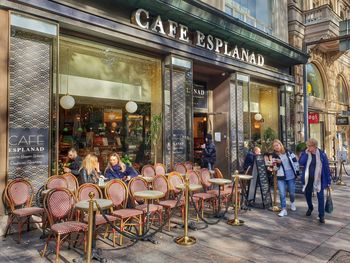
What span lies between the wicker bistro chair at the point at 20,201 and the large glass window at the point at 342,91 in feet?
72.8

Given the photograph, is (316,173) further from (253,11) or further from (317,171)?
(253,11)

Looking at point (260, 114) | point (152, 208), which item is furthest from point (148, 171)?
point (260, 114)

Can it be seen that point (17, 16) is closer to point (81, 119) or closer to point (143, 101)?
point (81, 119)

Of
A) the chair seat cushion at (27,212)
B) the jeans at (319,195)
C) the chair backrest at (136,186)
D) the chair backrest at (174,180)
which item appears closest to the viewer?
the chair seat cushion at (27,212)

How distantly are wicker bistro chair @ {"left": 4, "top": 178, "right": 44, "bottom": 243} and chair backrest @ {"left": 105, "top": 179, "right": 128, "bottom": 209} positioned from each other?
1.17 meters

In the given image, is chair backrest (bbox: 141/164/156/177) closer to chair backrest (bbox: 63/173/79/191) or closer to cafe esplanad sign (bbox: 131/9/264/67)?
chair backrest (bbox: 63/173/79/191)

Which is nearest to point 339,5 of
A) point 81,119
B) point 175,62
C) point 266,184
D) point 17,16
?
point 175,62

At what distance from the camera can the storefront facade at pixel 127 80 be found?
19.6ft

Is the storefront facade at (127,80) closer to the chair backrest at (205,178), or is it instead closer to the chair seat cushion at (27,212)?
the chair seat cushion at (27,212)

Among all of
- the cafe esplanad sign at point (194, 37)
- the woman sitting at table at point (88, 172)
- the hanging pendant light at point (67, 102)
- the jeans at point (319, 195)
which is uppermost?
the cafe esplanad sign at point (194, 37)

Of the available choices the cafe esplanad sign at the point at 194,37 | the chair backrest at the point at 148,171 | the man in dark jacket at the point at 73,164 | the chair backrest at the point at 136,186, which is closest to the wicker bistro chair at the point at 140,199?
the chair backrest at the point at 136,186

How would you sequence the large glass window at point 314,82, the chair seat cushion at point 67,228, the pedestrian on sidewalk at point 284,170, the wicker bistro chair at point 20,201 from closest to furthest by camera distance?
the chair seat cushion at point 67,228 < the wicker bistro chair at point 20,201 < the pedestrian on sidewalk at point 284,170 < the large glass window at point 314,82

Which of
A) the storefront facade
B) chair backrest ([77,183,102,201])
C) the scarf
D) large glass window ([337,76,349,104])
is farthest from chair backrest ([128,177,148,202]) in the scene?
large glass window ([337,76,349,104])

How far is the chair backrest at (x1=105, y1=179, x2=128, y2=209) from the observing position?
517 cm
